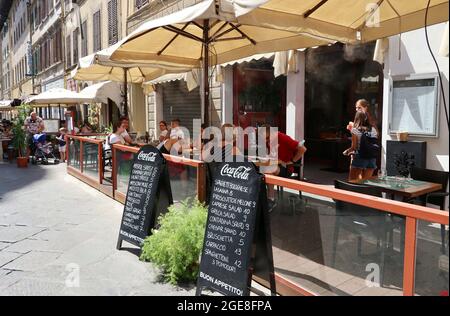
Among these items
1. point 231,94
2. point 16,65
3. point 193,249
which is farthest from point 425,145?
point 16,65

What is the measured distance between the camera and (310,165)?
34.1 ft

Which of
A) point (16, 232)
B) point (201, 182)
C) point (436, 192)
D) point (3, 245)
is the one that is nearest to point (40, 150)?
point (16, 232)

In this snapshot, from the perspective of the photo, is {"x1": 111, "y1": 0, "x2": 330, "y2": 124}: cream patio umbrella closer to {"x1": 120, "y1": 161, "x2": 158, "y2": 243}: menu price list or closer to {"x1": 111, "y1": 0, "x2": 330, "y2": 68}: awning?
{"x1": 111, "y1": 0, "x2": 330, "y2": 68}: awning

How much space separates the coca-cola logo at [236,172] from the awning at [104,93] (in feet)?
37.5

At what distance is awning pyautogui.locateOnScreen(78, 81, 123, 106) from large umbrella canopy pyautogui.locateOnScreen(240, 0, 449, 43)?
35.5 ft

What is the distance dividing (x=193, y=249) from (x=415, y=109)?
4.32 metres

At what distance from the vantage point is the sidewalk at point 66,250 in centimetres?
383

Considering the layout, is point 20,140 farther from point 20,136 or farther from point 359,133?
point 359,133

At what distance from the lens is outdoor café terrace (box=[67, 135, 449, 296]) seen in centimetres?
250

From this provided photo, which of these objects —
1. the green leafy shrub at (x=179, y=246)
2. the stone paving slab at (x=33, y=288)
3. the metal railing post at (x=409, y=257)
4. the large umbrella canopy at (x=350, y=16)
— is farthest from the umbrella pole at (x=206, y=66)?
the metal railing post at (x=409, y=257)

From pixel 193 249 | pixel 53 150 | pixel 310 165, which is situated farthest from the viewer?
pixel 53 150

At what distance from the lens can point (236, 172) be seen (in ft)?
11.7

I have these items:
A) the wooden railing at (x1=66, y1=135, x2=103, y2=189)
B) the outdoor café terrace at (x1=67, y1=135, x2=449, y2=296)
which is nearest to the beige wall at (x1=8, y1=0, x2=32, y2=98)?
the wooden railing at (x1=66, y1=135, x2=103, y2=189)

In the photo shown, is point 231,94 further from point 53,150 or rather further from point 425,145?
point 53,150
